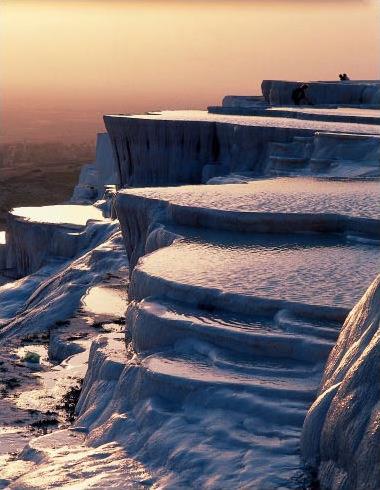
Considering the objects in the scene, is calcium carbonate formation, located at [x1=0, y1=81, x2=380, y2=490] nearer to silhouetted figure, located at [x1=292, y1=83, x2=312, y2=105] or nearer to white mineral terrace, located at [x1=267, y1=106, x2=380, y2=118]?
white mineral terrace, located at [x1=267, y1=106, x2=380, y2=118]

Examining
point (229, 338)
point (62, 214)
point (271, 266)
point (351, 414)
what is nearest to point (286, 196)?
point (271, 266)

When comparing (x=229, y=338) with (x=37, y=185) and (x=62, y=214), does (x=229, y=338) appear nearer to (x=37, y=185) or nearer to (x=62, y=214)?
(x=62, y=214)

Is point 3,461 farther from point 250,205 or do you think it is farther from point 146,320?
point 250,205

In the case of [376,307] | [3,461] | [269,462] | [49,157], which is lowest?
[49,157]

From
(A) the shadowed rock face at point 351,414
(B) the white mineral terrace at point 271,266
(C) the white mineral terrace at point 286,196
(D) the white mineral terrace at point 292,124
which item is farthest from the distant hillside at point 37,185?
(A) the shadowed rock face at point 351,414

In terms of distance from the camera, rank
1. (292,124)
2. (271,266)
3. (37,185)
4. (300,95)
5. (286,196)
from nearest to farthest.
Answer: (271,266), (286,196), (292,124), (300,95), (37,185)

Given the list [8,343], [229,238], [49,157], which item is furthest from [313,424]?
[49,157]
